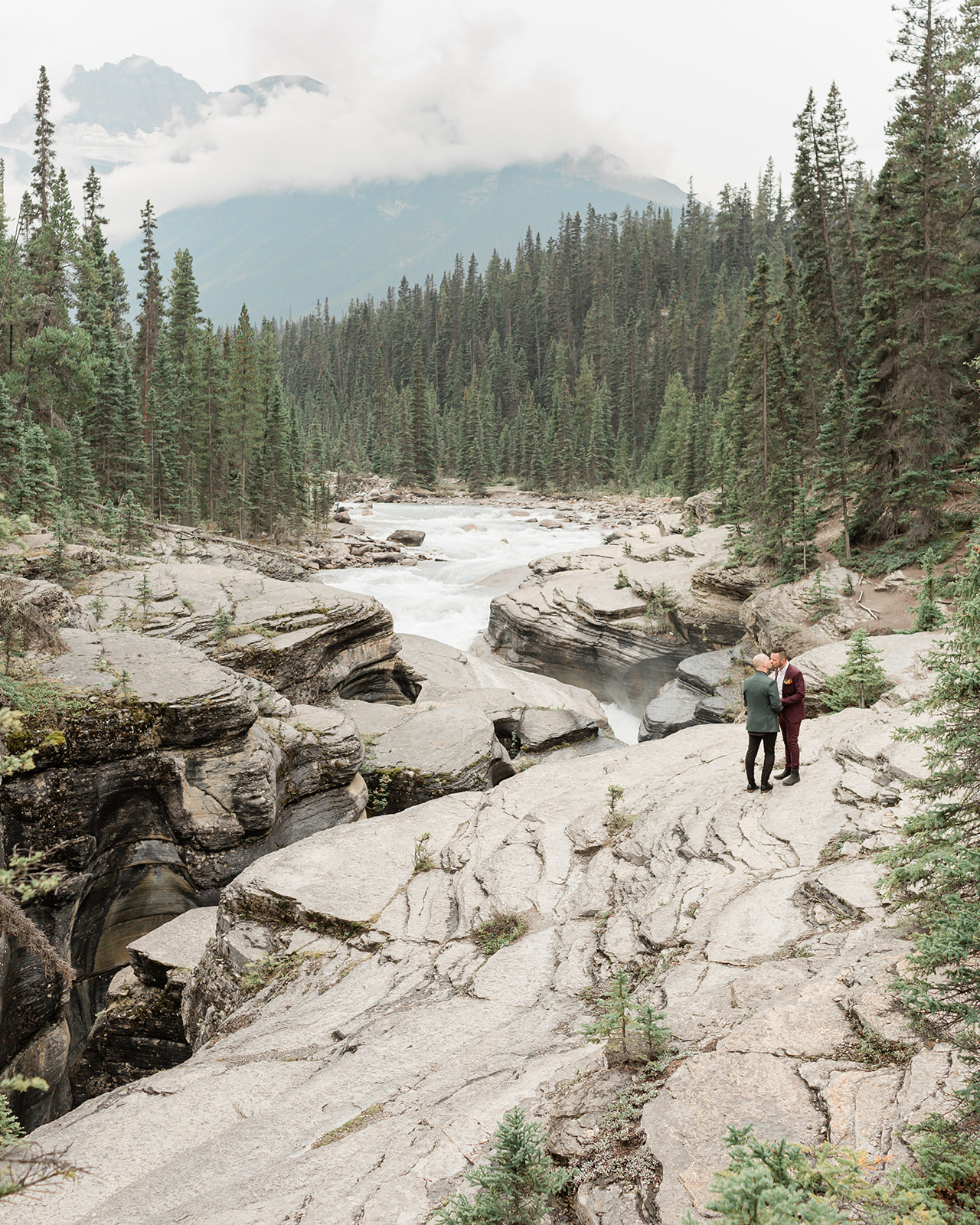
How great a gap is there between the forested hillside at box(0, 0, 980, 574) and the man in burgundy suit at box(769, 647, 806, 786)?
1484cm

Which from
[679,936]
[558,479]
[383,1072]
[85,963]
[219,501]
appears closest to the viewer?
[383,1072]

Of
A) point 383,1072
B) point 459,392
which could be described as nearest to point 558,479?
point 459,392

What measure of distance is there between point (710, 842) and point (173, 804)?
7835mm

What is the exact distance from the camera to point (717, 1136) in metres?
3.74

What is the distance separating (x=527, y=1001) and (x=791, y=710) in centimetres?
506

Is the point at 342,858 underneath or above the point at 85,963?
above

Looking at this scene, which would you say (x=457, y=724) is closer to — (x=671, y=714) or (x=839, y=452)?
(x=671, y=714)

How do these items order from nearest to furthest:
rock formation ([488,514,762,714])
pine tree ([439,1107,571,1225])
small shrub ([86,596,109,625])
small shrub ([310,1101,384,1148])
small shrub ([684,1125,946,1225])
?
small shrub ([684,1125,946,1225]) < pine tree ([439,1107,571,1225]) < small shrub ([310,1101,384,1148]) < small shrub ([86,596,109,625]) < rock formation ([488,514,762,714])

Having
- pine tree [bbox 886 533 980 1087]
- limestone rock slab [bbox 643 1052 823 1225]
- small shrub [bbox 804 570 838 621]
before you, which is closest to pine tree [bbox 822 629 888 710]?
small shrub [bbox 804 570 838 621]

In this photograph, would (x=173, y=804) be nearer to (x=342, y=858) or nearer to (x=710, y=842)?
(x=342, y=858)

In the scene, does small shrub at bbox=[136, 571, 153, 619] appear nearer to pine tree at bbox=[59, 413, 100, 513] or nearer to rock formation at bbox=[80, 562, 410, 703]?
rock formation at bbox=[80, 562, 410, 703]

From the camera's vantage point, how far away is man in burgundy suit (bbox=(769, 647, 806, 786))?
897cm

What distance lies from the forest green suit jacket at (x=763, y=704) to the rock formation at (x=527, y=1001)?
958mm

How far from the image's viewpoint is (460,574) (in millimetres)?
35906
